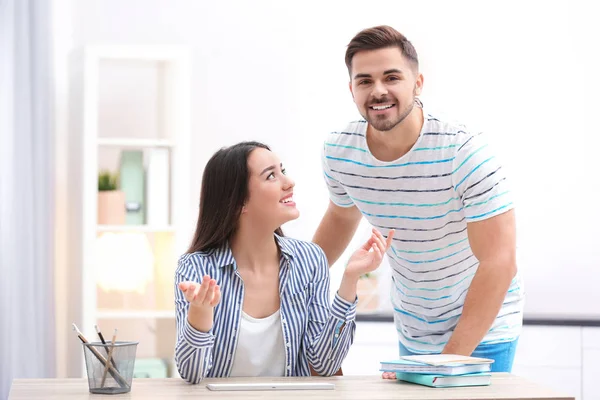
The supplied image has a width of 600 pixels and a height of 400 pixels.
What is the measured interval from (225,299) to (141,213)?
1.77 meters

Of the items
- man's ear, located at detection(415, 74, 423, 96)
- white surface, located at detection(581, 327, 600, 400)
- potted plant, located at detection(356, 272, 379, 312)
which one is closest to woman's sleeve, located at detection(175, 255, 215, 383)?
man's ear, located at detection(415, 74, 423, 96)

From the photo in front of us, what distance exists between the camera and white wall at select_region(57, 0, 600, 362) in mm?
3951

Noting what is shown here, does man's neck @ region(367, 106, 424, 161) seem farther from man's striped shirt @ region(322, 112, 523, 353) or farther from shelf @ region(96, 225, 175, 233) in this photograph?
shelf @ region(96, 225, 175, 233)

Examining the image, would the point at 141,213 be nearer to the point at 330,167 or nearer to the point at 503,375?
the point at 330,167

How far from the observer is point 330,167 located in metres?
2.35

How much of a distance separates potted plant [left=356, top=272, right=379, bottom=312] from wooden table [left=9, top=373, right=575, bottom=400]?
197 cm

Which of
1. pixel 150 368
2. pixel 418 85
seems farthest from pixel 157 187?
pixel 418 85

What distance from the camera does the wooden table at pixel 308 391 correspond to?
5.51 feet

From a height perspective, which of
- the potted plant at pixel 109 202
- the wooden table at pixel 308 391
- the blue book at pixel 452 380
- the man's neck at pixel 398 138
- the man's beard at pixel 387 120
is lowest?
the wooden table at pixel 308 391

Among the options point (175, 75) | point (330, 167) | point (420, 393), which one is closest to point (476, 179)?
point (330, 167)

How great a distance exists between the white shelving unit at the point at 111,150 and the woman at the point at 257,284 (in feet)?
4.88

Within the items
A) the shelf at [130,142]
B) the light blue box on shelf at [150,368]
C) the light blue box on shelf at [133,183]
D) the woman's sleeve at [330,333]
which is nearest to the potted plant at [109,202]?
the light blue box on shelf at [133,183]

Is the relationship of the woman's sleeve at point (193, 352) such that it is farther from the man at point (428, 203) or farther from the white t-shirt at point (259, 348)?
the man at point (428, 203)

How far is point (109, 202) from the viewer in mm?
3619
